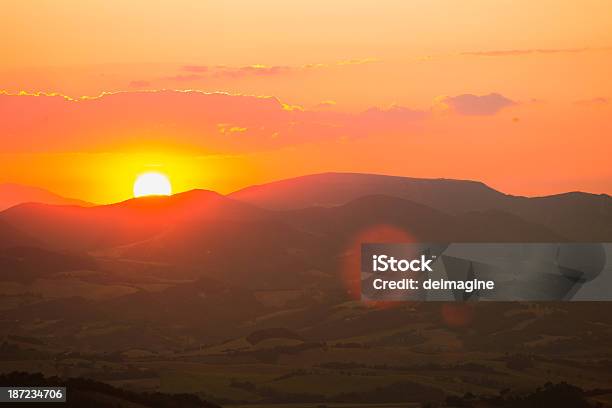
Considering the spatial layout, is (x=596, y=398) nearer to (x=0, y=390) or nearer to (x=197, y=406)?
(x=197, y=406)

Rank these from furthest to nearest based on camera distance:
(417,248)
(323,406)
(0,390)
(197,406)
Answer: (323,406) < (417,248) < (197,406) < (0,390)

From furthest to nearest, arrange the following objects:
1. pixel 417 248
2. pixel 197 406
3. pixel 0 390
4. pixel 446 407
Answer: pixel 446 407
pixel 417 248
pixel 197 406
pixel 0 390

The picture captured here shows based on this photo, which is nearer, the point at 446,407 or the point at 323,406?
the point at 446,407

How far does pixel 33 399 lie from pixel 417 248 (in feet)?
201

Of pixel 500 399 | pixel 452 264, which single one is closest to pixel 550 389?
pixel 500 399

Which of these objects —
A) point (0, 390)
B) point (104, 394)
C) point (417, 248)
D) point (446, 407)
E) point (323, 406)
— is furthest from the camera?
point (323, 406)

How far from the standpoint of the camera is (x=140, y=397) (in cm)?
14150

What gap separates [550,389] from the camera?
7185 inches

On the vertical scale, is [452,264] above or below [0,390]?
above

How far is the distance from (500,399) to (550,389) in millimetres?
9451

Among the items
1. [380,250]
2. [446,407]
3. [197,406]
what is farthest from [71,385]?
[446,407]

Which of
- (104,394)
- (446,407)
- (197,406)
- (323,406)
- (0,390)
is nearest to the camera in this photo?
(0,390)

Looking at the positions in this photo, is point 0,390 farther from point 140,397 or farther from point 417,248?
point 417,248

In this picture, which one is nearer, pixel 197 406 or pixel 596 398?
pixel 197 406
